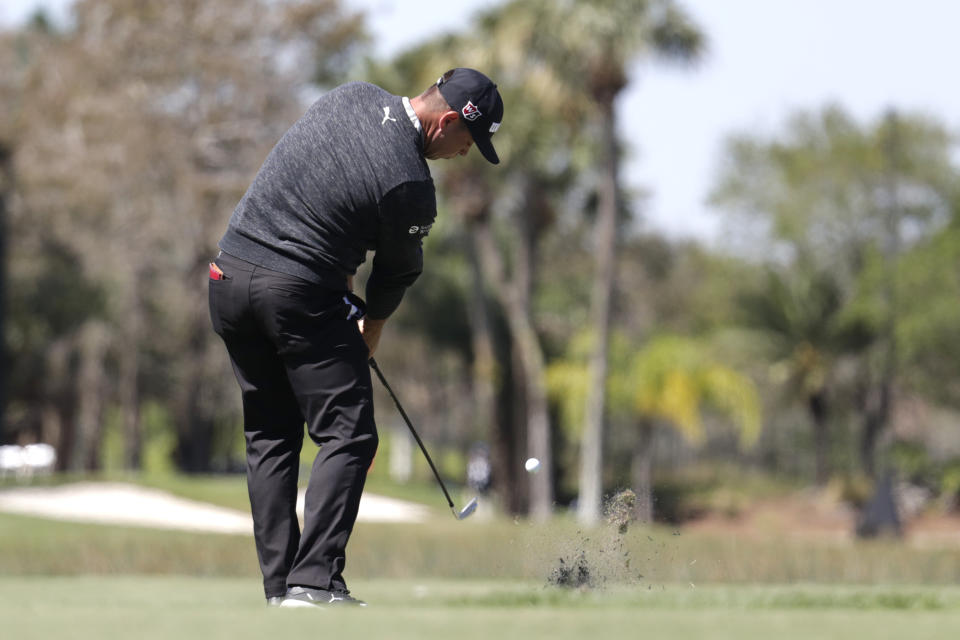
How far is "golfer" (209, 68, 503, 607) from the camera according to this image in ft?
14.2

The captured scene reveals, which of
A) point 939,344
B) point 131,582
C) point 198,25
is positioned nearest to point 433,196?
point 131,582

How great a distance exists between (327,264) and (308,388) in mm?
391

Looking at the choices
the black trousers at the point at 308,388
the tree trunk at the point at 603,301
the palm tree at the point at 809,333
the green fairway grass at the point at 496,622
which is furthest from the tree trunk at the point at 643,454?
the green fairway grass at the point at 496,622

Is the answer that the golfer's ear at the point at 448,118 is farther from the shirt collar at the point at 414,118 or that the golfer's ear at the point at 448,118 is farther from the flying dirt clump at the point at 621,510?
the flying dirt clump at the point at 621,510

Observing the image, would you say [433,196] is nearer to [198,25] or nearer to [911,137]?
[198,25]

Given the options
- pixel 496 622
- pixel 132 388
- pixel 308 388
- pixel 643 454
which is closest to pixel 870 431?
pixel 643 454

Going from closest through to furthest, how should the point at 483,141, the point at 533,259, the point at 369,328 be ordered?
the point at 483,141
the point at 369,328
the point at 533,259

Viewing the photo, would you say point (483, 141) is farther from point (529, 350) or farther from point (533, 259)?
point (533, 259)

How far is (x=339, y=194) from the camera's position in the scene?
4.34 m

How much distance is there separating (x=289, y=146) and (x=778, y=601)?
213 centimetres

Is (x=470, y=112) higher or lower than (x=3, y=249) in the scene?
lower

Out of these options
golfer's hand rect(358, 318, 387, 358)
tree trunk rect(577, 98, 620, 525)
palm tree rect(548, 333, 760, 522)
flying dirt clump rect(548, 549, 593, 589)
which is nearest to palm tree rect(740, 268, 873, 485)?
palm tree rect(548, 333, 760, 522)

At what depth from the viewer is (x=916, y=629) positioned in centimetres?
300

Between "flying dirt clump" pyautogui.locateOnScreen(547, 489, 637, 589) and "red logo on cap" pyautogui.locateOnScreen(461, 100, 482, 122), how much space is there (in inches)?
62.3
